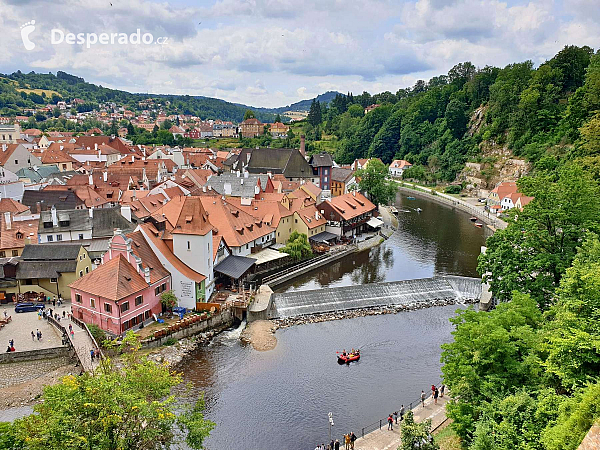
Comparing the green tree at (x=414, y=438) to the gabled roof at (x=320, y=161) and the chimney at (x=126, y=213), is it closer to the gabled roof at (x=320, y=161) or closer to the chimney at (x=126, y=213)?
the chimney at (x=126, y=213)

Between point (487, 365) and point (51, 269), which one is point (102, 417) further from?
point (51, 269)

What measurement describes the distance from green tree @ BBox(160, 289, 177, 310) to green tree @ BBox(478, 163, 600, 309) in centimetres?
2410

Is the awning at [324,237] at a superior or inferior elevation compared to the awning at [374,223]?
inferior

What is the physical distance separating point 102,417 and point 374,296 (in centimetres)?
3081

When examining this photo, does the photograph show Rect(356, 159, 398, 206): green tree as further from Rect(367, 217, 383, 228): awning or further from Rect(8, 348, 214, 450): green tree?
Rect(8, 348, 214, 450): green tree

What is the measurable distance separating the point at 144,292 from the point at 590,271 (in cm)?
2862

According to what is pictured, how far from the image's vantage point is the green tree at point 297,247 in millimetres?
50688

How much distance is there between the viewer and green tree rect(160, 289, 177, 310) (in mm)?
36406

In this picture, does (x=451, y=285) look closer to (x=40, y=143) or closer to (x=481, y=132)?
(x=481, y=132)

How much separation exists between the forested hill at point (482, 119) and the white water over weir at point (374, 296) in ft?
118

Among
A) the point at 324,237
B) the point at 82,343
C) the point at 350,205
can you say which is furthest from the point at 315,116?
the point at 82,343

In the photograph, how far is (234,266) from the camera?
4328 centimetres

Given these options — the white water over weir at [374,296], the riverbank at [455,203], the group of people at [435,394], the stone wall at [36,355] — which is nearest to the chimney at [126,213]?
the white water over weir at [374,296]

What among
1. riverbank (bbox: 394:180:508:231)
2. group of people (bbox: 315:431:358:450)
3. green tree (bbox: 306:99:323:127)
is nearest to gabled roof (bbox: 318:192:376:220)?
riverbank (bbox: 394:180:508:231)
